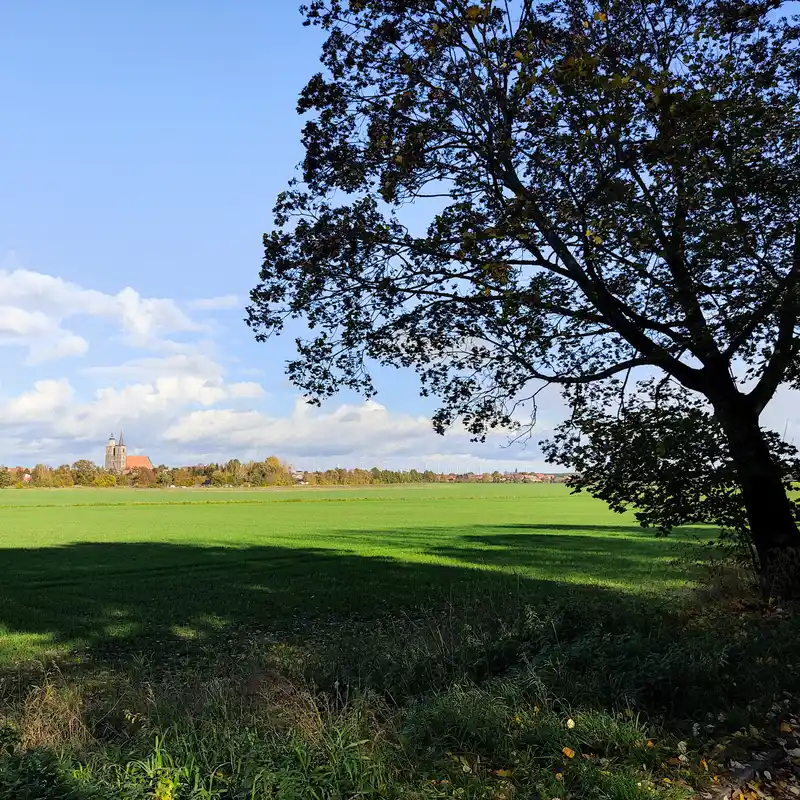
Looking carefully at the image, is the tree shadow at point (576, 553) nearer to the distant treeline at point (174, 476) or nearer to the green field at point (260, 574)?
the green field at point (260, 574)

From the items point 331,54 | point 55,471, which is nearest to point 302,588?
point 331,54

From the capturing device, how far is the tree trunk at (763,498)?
440 inches

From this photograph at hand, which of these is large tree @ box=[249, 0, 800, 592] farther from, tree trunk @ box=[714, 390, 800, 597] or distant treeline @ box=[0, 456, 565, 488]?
distant treeline @ box=[0, 456, 565, 488]

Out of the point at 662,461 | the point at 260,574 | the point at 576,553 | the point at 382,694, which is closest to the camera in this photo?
the point at 382,694

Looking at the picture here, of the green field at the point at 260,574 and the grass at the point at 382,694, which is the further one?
the green field at the point at 260,574

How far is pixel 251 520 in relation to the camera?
56.1 m

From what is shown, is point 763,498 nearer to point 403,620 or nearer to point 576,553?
point 403,620

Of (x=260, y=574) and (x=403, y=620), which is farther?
(x=260, y=574)

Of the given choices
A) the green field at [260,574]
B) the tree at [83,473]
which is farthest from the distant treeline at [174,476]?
the green field at [260,574]

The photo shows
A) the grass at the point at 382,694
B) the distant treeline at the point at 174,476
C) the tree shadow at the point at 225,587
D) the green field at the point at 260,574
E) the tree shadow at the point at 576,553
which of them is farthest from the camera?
the distant treeline at the point at 174,476

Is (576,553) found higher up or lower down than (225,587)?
lower down

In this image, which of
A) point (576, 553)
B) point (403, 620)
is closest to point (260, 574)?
point (403, 620)

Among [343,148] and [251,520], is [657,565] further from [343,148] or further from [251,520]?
[251,520]

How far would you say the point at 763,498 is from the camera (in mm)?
11555
